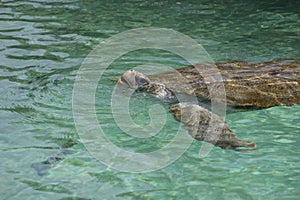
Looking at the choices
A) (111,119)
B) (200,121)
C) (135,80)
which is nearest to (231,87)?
(200,121)

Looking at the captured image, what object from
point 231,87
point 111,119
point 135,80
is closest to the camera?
point 111,119

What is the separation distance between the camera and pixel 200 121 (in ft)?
15.7

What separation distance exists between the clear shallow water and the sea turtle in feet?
0.52

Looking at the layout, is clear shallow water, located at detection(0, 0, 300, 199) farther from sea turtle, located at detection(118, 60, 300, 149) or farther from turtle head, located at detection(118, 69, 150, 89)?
turtle head, located at detection(118, 69, 150, 89)

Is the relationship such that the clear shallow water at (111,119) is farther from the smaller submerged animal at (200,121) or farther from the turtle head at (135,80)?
the turtle head at (135,80)

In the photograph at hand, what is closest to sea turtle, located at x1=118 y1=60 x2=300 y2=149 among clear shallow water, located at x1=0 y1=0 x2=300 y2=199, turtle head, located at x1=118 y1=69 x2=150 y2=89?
turtle head, located at x1=118 y1=69 x2=150 y2=89

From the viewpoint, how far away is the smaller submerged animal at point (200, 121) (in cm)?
448

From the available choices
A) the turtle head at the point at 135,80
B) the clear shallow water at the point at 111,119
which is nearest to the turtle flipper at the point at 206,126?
the clear shallow water at the point at 111,119

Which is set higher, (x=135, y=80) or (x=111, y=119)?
(x=135, y=80)

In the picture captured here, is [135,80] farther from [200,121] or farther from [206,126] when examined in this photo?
[206,126]

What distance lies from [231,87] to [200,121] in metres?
0.87

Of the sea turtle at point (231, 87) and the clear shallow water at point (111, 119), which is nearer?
the clear shallow water at point (111, 119)

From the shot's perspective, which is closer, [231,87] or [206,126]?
[206,126]

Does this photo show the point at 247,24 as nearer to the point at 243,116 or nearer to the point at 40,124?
the point at 243,116
